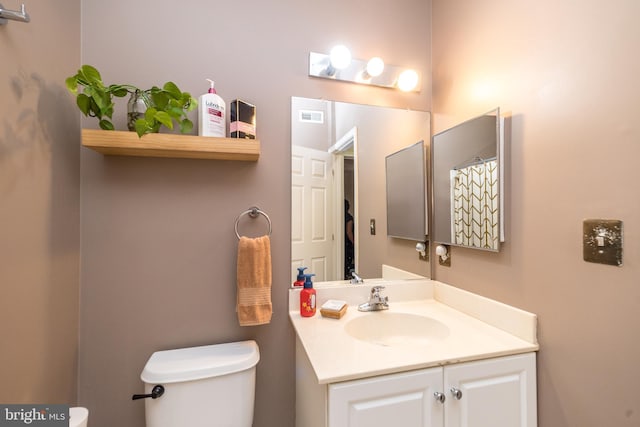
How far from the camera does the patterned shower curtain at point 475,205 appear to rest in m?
1.04

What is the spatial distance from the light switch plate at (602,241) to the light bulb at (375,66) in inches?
39.7

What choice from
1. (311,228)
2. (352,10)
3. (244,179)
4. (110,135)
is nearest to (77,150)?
(110,135)

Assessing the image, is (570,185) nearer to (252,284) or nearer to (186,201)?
(252,284)

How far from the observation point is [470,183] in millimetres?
1161

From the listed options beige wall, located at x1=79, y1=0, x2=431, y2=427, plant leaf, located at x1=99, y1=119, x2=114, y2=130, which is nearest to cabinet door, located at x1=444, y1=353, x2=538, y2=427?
beige wall, located at x1=79, y1=0, x2=431, y2=427

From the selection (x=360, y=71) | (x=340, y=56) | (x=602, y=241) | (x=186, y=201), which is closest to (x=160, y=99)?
(x=186, y=201)

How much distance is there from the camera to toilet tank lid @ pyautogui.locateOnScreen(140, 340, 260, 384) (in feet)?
3.11

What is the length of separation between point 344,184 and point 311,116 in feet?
1.17

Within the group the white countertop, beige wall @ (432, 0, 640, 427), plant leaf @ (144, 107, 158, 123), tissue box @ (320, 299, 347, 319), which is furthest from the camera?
tissue box @ (320, 299, 347, 319)

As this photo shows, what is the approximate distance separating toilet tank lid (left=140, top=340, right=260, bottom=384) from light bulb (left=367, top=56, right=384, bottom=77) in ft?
4.45

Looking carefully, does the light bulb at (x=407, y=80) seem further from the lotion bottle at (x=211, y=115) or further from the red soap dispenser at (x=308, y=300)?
the red soap dispenser at (x=308, y=300)

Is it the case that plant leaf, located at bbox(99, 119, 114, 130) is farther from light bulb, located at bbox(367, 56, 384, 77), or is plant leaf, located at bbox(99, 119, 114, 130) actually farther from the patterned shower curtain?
the patterned shower curtain

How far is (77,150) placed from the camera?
3.43ft

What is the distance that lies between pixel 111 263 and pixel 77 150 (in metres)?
0.46
